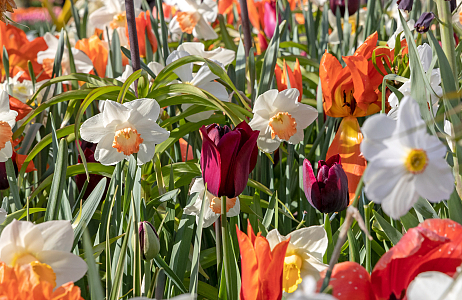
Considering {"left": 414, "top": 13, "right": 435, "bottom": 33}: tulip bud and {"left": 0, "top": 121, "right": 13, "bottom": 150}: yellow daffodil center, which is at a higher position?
{"left": 414, "top": 13, "right": 435, "bottom": 33}: tulip bud

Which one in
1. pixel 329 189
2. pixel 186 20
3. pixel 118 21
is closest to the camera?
pixel 329 189

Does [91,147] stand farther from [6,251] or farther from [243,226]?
[6,251]

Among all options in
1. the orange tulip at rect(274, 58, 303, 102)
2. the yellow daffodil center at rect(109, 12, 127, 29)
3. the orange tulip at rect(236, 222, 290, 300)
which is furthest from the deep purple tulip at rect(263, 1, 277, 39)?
the orange tulip at rect(236, 222, 290, 300)

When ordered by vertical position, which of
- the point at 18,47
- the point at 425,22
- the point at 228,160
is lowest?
the point at 228,160

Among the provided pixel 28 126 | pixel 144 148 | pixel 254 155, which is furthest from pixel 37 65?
pixel 254 155

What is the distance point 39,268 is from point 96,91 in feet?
1.22

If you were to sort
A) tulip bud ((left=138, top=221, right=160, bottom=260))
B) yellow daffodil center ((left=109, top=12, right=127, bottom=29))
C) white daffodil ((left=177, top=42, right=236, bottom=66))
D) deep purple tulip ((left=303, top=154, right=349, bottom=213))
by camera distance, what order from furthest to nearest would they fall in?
yellow daffodil center ((left=109, top=12, right=127, bottom=29)) → white daffodil ((left=177, top=42, right=236, bottom=66)) → deep purple tulip ((left=303, top=154, right=349, bottom=213)) → tulip bud ((left=138, top=221, right=160, bottom=260))

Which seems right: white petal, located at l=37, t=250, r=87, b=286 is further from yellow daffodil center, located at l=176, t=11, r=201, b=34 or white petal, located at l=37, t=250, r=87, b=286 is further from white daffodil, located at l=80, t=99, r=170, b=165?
yellow daffodil center, located at l=176, t=11, r=201, b=34

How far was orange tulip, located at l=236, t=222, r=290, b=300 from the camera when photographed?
1.13 feet

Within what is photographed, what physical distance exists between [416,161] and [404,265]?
8 centimetres

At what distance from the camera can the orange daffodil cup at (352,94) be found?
0.64 meters

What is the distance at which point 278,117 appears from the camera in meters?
0.64

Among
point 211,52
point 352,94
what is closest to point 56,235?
point 352,94

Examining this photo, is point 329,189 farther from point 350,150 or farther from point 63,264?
point 63,264
